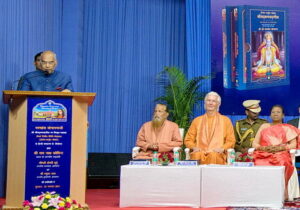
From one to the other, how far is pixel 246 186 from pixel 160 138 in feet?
5.62

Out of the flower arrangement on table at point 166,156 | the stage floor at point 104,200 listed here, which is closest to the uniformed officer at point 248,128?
the flower arrangement on table at point 166,156

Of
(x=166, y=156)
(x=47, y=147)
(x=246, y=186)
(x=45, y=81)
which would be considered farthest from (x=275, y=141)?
(x=47, y=147)

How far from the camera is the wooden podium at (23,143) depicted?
557 centimetres

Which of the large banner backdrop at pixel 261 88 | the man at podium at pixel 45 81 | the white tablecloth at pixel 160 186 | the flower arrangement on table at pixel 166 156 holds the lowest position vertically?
the white tablecloth at pixel 160 186

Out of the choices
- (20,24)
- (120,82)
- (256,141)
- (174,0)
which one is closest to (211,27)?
(174,0)

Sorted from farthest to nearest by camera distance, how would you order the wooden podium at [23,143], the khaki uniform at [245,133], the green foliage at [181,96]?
the green foliage at [181,96]
the khaki uniform at [245,133]
the wooden podium at [23,143]

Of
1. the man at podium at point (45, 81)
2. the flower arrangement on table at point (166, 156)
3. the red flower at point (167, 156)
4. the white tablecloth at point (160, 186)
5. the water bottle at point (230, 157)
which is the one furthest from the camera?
the red flower at point (167, 156)

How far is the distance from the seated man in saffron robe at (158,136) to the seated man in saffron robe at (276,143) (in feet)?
3.52

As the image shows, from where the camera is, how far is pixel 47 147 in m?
5.61

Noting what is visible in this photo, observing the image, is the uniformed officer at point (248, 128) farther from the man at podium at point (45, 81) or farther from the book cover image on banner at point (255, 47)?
the man at podium at point (45, 81)

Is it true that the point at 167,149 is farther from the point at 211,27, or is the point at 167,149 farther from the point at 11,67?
the point at 211,27

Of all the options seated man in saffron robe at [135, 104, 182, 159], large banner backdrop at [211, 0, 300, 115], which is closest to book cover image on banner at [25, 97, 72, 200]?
seated man in saffron robe at [135, 104, 182, 159]

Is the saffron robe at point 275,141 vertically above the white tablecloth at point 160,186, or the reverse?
the saffron robe at point 275,141

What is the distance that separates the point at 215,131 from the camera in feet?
25.2
